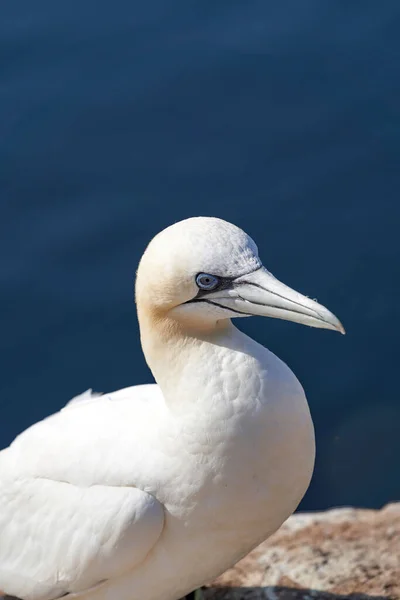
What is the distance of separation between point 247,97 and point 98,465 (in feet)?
15.1

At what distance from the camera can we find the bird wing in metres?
4.25

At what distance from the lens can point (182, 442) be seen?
A: 13.6 feet

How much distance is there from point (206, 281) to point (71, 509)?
110 cm

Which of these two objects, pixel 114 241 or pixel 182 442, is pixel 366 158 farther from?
pixel 182 442

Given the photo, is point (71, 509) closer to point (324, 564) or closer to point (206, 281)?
point (206, 281)

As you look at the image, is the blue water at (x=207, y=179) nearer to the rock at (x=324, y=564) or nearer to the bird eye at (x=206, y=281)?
the rock at (x=324, y=564)

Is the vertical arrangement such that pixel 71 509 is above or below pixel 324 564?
above

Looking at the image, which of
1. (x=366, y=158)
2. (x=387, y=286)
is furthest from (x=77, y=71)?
(x=387, y=286)

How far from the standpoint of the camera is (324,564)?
532 cm

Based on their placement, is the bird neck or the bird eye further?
the bird neck

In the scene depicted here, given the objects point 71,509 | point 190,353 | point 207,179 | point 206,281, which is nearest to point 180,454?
point 190,353

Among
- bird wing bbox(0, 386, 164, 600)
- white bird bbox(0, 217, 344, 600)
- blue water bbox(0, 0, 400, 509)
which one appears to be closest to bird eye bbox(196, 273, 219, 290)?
white bird bbox(0, 217, 344, 600)

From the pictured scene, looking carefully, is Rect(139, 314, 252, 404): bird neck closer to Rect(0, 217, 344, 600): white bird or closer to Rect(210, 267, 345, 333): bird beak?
Rect(0, 217, 344, 600): white bird

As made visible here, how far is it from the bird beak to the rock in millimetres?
1728
